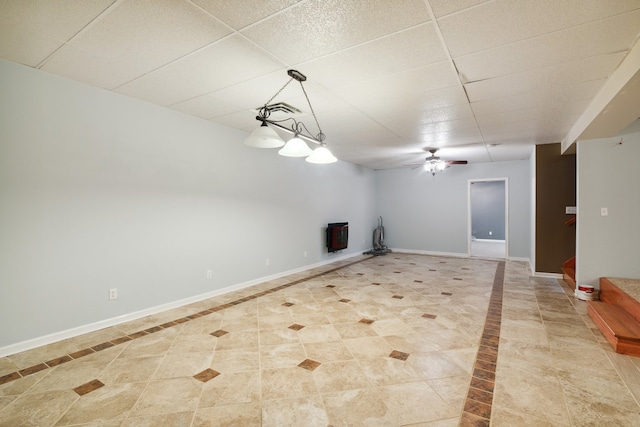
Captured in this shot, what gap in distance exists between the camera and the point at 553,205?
5633mm

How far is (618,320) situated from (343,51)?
3.98 m

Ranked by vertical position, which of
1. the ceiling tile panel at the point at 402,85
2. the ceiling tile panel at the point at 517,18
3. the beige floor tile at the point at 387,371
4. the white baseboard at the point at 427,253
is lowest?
the beige floor tile at the point at 387,371

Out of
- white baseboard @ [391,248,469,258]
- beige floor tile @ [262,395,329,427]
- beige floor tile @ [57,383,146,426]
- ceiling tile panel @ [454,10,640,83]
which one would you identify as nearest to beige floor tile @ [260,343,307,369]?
beige floor tile @ [262,395,329,427]

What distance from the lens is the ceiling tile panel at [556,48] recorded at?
6.78ft

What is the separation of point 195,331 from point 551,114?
17.7 feet

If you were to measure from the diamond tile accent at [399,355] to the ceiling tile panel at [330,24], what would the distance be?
8.96 feet

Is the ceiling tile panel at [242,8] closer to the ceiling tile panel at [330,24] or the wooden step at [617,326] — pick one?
the ceiling tile panel at [330,24]

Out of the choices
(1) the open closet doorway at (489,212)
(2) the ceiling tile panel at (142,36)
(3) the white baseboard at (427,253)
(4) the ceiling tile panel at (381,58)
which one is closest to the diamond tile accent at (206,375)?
(2) the ceiling tile panel at (142,36)

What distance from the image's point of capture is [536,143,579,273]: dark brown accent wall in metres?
5.52

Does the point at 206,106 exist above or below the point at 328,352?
above

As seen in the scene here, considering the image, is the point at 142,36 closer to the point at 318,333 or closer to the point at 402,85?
the point at 402,85

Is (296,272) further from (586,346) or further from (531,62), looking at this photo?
(531,62)

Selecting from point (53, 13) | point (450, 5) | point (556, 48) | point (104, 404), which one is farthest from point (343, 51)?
point (104, 404)

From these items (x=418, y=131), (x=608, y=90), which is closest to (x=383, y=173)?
(x=418, y=131)
